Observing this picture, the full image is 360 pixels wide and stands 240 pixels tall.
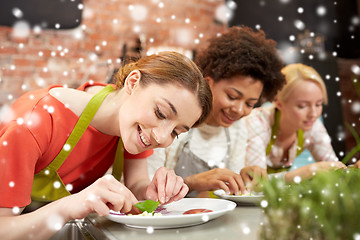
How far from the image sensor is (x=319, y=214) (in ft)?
1.02

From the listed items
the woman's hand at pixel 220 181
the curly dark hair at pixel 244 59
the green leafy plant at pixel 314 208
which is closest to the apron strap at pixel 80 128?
the woman's hand at pixel 220 181

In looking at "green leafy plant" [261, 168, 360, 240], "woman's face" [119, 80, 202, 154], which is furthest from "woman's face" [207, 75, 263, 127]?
"green leafy plant" [261, 168, 360, 240]

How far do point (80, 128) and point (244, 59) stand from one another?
0.75 metres

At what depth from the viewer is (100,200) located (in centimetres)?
67

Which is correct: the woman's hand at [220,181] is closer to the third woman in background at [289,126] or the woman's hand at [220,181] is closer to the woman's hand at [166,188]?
the woman's hand at [166,188]

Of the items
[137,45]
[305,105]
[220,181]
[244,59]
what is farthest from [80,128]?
[137,45]

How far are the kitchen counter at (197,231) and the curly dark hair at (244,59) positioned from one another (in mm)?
782

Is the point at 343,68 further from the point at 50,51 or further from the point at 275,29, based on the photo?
the point at 50,51

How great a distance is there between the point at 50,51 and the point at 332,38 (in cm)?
205

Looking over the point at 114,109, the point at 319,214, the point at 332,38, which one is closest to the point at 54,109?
the point at 114,109

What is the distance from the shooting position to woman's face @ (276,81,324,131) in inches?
67.8

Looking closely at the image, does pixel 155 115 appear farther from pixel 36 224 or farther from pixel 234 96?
pixel 234 96

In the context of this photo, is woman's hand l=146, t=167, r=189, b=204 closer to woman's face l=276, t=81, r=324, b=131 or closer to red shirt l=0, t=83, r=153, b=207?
red shirt l=0, t=83, r=153, b=207

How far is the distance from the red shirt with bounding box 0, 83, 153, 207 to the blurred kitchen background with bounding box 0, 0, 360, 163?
143 centimetres
